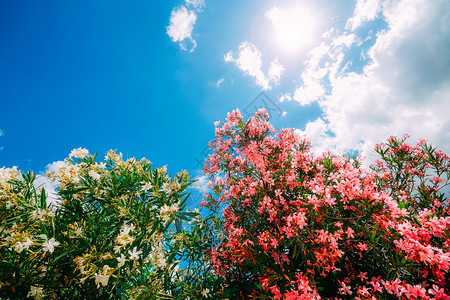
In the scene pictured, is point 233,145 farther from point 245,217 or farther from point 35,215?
point 35,215

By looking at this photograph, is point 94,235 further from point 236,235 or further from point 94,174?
point 236,235

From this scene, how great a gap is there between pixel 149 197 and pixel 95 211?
1.04 m

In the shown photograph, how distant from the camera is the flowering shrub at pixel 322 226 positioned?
2.12 metres

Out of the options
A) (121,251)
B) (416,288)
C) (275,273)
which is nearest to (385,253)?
(416,288)

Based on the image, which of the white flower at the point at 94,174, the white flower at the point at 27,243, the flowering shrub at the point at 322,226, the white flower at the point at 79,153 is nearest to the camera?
the flowering shrub at the point at 322,226

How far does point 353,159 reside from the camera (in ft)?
17.6

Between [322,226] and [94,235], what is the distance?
336 centimetres

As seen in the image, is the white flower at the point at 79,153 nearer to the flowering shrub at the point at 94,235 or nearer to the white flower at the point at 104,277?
the flowering shrub at the point at 94,235

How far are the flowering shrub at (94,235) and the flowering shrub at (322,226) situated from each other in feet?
3.36

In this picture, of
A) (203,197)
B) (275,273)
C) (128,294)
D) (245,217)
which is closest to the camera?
(275,273)

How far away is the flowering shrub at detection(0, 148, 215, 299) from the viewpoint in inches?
109

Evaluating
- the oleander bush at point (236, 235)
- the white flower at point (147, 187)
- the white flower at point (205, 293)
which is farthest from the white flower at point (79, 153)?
the white flower at point (205, 293)

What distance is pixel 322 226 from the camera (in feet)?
8.74

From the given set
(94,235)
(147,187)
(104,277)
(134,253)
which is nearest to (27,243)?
(94,235)
